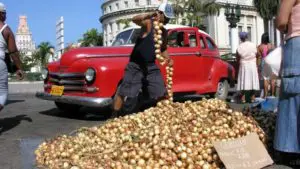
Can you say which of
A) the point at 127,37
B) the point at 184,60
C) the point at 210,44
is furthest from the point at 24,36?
the point at 184,60

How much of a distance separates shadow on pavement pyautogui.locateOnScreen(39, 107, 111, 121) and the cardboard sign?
198 inches

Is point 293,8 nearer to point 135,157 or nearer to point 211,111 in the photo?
point 211,111

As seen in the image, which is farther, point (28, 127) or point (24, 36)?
point (24, 36)

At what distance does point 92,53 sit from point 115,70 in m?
0.61

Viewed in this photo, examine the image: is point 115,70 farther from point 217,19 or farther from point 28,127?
point 217,19

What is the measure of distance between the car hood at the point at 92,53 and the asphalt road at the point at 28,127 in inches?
47.1

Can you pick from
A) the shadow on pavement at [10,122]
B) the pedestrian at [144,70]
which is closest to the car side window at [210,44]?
the pedestrian at [144,70]

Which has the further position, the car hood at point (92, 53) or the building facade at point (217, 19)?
the building facade at point (217, 19)

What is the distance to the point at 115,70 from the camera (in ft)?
27.2

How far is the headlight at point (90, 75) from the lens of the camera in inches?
320

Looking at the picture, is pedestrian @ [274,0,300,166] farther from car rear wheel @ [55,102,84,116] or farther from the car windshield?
car rear wheel @ [55,102,84,116]

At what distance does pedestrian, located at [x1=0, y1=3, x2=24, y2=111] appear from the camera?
6.88m

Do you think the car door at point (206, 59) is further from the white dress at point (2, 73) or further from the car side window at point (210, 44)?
Answer: the white dress at point (2, 73)

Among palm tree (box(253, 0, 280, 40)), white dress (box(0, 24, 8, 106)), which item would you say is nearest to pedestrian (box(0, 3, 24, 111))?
white dress (box(0, 24, 8, 106))
